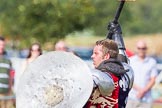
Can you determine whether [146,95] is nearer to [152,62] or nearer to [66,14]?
[152,62]

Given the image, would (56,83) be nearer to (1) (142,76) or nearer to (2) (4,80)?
(1) (142,76)

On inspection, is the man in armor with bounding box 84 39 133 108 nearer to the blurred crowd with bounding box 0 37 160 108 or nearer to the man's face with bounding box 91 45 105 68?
the man's face with bounding box 91 45 105 68

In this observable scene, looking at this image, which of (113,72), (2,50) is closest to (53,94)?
(113,72)

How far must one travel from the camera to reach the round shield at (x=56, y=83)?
252 inches

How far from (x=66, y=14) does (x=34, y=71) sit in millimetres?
14934

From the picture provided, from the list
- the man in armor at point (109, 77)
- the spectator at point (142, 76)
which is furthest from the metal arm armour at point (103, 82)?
the spectator at point (142, 76)

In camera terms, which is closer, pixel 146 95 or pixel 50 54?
pixel 50 54

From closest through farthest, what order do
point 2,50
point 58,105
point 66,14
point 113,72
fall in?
1. point 58,105
2. point 113,72
3. point 2,50
4. point 66,14

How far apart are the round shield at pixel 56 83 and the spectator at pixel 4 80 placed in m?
6.48

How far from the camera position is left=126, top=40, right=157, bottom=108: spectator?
12893mm

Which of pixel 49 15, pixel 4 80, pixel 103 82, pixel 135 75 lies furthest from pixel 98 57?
pixel 49 15

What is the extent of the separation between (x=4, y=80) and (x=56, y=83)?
676cm

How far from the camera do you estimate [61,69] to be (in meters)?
6.53

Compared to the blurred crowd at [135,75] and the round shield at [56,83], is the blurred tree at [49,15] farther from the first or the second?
the round shield at [56,83]
